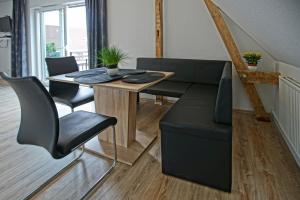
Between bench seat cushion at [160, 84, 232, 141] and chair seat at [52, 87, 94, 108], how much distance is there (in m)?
1.05

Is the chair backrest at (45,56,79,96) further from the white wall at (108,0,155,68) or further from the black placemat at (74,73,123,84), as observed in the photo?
the white wall at (108,0,155,68)

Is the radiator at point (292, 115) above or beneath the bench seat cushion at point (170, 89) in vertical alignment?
beneath

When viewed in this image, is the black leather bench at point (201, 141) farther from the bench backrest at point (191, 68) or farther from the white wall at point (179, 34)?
the white wall at point (179, 34)

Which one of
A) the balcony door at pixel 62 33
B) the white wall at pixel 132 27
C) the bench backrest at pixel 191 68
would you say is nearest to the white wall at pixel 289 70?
the bench backrest at pixel 191 68

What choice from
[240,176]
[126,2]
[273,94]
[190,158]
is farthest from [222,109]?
[126,2]

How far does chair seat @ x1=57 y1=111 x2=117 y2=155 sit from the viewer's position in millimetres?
1343

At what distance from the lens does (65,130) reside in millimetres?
1541

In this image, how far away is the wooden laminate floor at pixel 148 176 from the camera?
60.2 inches

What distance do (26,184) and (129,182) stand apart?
79 cm

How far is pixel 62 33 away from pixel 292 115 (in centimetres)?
503

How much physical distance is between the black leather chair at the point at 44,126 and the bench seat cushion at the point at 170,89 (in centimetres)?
143

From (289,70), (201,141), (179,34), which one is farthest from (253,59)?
(201,141)

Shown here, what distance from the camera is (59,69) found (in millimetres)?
2781

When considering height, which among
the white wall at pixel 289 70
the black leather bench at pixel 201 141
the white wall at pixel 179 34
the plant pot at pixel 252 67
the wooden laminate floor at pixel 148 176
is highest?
the white wall at pixel 179 34
